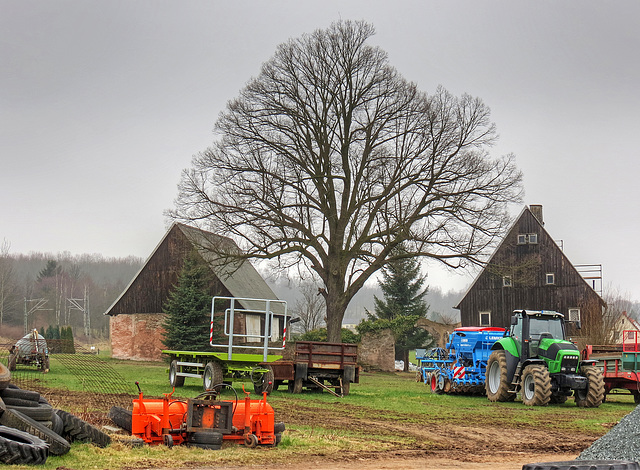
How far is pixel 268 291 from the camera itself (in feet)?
184

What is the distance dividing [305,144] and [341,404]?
A: 18153 millimetres

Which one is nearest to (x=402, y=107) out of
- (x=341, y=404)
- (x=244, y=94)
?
(x=244, y=94)

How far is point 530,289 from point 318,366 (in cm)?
2893

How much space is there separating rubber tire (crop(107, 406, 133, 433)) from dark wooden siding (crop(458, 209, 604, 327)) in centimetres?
3618

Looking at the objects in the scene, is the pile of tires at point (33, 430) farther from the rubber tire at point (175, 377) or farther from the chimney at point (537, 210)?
the chimney at point (537, 210)

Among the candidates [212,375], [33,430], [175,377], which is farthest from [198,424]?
[175,377]

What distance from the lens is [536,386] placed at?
20.8m

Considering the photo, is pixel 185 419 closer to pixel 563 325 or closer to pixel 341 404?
pixel 341 404

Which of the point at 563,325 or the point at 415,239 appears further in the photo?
the point at 415,239

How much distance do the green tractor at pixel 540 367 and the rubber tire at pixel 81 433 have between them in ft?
44.4

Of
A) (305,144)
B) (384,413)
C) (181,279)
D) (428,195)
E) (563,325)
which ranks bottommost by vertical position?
(384,413)

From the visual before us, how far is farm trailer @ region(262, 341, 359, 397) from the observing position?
2231cm

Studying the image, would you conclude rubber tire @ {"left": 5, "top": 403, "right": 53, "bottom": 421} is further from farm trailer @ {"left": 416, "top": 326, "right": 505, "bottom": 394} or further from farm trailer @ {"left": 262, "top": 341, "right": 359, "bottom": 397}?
farm trailer @ {"left": 416, "top": 326, "right": 505, "bottom": 394}

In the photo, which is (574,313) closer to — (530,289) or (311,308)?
(530,289)
